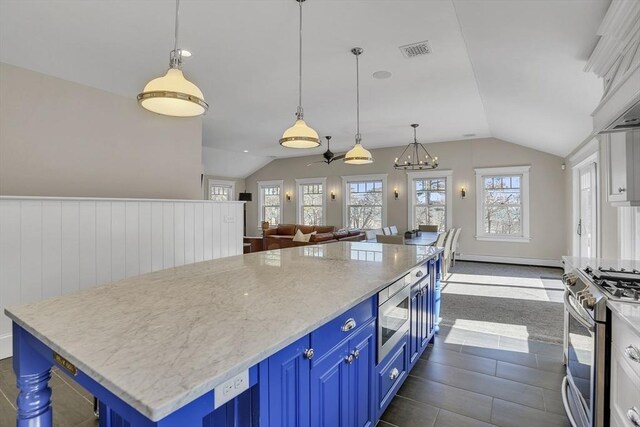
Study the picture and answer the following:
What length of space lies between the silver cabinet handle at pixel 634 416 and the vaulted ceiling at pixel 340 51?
2497mm

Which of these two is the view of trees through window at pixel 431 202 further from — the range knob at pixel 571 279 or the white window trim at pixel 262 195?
the range knob at pixel 571 279

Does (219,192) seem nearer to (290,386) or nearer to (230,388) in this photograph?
(290,386)

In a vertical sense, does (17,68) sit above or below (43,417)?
above

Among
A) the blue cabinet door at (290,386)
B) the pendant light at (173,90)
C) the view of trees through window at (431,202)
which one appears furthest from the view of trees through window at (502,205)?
the blue cabinet door at (290,386)

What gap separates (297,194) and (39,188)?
7.42 metres

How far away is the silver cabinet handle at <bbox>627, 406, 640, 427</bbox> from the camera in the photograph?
3.72 ft

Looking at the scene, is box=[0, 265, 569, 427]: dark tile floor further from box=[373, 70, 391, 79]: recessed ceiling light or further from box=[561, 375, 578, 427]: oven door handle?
box=[373, 70, 391, 79]: recessed ceiling light

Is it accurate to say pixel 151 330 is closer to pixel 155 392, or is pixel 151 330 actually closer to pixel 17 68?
pixel 155 392

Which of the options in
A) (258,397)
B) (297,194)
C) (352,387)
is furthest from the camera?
(297,194)

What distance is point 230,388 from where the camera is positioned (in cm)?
84

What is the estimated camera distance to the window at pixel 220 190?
10282mm

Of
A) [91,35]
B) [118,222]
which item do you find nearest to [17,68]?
[91,35]

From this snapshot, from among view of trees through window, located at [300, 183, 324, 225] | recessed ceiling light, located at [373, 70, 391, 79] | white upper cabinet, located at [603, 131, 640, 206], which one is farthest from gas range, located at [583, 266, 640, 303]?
view of trees through window, located at [300, 183, 324, 225]

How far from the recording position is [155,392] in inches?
27.3
